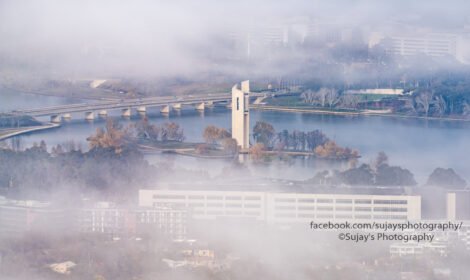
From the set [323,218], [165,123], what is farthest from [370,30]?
[323,218]

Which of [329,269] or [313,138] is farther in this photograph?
[313,138]

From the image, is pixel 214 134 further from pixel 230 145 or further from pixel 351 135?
pixel 351 135

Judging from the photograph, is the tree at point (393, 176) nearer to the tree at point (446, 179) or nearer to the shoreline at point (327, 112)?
the tree at point (446, 179)

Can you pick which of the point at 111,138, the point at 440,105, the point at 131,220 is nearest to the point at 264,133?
the point at 111,138

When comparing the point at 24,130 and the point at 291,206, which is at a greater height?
the point at 24,130

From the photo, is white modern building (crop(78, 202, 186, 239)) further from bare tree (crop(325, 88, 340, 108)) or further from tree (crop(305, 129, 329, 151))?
bare tree (crop(325, 88, 340, 108))

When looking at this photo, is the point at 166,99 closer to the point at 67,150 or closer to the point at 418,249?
the point at 67,150
